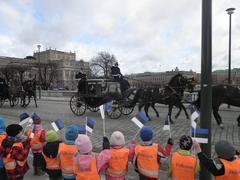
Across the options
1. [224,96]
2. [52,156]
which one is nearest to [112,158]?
[52,156]

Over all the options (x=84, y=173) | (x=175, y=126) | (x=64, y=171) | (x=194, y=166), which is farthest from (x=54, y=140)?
(x=175, y=126)

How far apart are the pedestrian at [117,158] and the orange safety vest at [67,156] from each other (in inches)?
22.9

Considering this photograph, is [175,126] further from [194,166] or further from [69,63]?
[69,63]

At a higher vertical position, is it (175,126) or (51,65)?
(51,65)

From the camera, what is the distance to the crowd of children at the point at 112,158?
3.06 m

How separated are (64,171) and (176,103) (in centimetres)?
874

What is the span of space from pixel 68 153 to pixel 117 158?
76 centimetres

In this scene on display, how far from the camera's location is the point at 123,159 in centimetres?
371

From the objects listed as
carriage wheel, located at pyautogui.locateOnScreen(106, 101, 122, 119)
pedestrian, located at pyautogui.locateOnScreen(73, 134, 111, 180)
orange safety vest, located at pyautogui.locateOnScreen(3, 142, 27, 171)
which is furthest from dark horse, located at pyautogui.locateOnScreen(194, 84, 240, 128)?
orange safety vest, located at pyautogui.locateOnScreen(3, 142, 27, 171)

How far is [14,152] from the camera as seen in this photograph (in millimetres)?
4059

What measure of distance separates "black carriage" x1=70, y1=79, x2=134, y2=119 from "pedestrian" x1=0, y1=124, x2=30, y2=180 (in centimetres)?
858

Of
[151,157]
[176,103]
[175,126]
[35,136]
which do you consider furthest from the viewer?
[176,103]

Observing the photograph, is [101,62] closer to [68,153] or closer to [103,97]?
[103,97]

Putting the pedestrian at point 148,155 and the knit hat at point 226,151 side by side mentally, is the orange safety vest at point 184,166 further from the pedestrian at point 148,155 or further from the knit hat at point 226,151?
the knit hat at point 226,151
